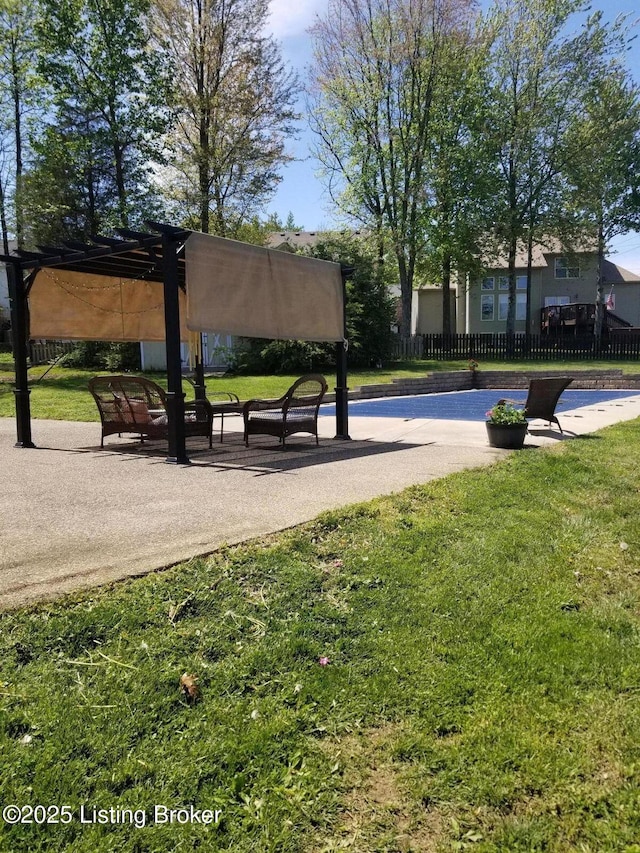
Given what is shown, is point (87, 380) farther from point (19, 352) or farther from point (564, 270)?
point (564, 270)

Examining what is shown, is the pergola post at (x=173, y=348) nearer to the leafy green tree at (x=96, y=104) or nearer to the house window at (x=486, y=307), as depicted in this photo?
the leafy green tree at (x=96, y=104)

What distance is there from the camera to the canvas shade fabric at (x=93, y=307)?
31.0 ft

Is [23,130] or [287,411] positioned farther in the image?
[23,130]

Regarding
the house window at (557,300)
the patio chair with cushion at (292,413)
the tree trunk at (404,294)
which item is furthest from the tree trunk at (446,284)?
the patio chair with cushion at (292,413)

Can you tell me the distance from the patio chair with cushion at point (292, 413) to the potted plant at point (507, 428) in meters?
2.33

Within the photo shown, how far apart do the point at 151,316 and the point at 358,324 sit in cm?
1433

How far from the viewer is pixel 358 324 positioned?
79.9 feet

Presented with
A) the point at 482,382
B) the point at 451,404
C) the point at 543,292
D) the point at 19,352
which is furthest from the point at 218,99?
the point at 543,292

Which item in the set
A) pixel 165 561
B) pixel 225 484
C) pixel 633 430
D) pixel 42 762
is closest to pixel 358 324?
pixel 633 430

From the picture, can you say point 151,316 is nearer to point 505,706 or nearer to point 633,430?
point 633,430

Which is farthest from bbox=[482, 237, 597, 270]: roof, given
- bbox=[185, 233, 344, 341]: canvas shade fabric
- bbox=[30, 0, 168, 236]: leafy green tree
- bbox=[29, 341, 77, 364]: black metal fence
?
bbox=[185, 233, 344, 341]: canvas shade fabric

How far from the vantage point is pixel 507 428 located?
771 cm

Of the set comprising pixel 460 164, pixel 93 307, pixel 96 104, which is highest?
pixel 96 104

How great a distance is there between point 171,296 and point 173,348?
61 centimetres
